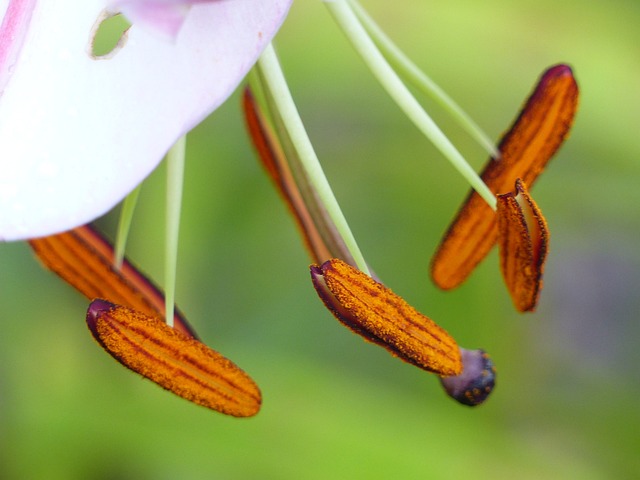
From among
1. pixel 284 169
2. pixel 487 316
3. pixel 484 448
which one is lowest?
pixel 484 448

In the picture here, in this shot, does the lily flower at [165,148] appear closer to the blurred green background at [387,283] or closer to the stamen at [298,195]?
the stamen at [298,195]

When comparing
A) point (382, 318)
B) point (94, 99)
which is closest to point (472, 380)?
point (382, 318)

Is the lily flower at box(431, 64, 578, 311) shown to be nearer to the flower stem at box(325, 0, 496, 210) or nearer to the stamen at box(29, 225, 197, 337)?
the flower stem at box(325, 0, 496, 210)

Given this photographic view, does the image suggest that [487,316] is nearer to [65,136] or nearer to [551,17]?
[551,17]

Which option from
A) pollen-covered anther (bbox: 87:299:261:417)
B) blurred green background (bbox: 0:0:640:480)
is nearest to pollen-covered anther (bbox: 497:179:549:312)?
pollen-covered anther (bbox: 87:299:261:417)

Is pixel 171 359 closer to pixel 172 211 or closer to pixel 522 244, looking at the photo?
pixel 172 211

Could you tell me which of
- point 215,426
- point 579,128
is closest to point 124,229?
point 215,426

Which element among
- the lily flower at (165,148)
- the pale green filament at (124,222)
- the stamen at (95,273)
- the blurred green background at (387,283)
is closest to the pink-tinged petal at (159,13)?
the lily flower at (165,148)
